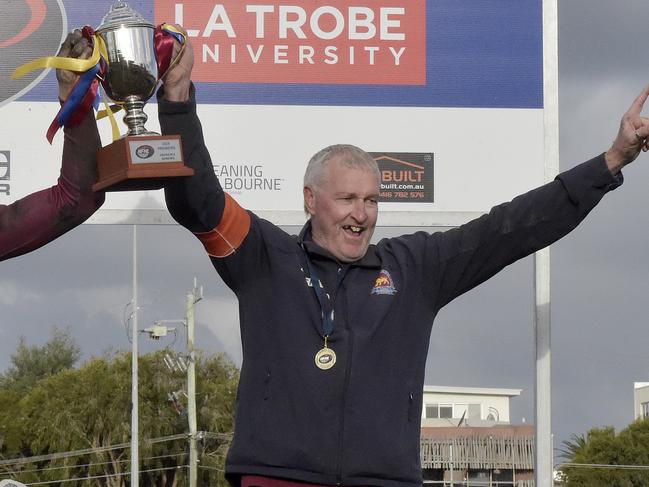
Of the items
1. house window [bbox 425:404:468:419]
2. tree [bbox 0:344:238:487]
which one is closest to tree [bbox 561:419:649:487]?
tree [bbox 0:344:238:487]

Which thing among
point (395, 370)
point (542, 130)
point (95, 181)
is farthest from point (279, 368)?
point (542, 130)

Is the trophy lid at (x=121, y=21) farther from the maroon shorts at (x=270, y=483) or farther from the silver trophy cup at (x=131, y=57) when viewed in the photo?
the maroon shorts at (x=270, y=483)

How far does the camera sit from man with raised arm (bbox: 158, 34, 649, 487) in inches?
171

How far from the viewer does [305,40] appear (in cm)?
643

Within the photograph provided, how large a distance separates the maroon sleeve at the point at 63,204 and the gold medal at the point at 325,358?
1.00 meters

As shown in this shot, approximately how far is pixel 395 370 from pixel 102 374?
3715 centimetres

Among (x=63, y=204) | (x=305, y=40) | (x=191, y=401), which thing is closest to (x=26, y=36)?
(x=305, y=40)

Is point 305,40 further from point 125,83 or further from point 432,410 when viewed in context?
point 432,410

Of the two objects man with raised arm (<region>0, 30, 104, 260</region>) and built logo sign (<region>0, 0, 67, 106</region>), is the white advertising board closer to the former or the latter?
built logo sign (<region>0, 0, 67, 106</region>)

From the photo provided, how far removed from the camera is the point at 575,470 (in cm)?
4309

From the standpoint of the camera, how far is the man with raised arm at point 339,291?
434 cm

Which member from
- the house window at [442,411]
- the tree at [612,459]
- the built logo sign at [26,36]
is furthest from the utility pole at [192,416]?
the house window at [442,411]

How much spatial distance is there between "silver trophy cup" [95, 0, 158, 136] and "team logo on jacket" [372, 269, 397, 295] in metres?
0.97

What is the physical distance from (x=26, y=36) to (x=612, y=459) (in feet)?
132
